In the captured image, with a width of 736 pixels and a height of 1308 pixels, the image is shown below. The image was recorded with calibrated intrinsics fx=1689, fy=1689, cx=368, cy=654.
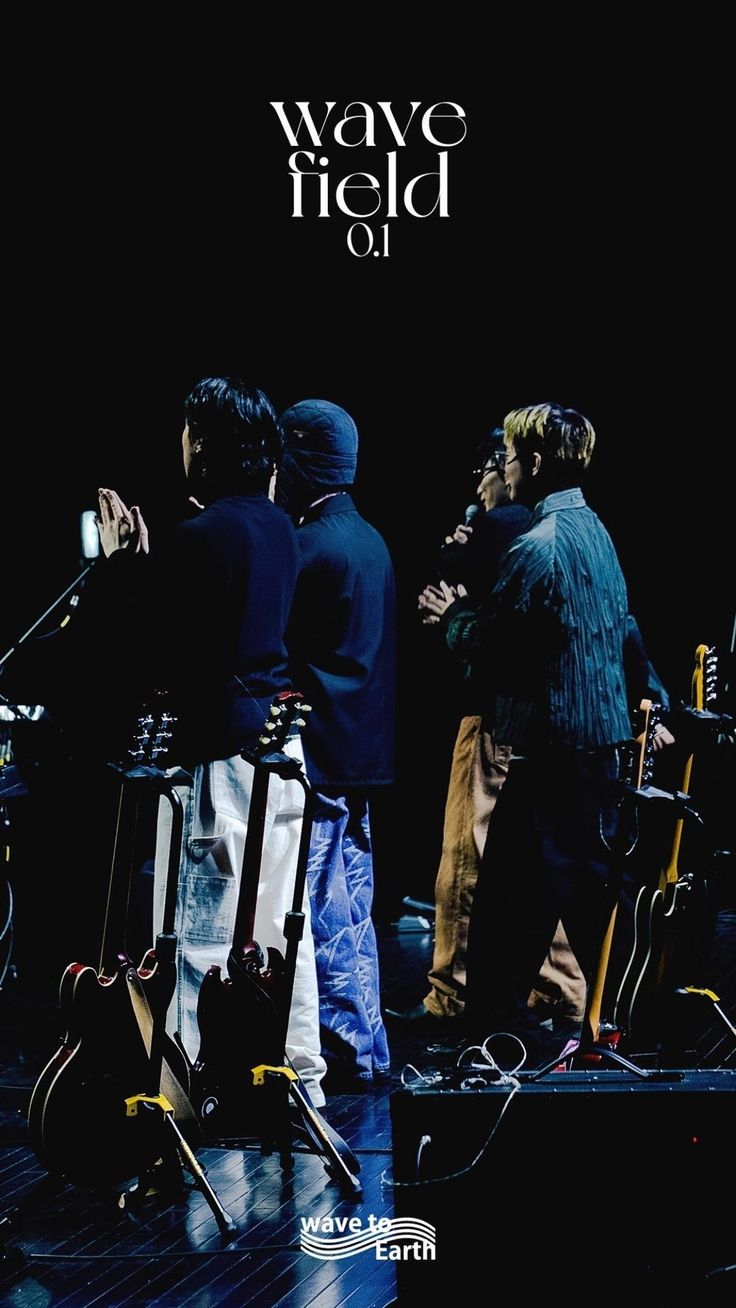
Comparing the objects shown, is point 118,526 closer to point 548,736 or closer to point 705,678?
point 548,736

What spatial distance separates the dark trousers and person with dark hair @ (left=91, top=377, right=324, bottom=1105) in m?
0.66

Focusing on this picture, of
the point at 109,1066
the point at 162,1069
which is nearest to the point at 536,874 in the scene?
the point at 162,1069

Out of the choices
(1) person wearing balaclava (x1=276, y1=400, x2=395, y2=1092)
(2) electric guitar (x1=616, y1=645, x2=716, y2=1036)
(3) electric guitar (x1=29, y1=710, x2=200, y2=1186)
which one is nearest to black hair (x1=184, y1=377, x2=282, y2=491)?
(1) person wearing balaclava (x1=276, y1=400, x2=395, y2=1092)

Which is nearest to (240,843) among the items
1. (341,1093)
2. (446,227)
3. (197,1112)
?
(197,1112)

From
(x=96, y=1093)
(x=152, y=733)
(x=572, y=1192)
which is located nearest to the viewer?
(x=572, y=1192)

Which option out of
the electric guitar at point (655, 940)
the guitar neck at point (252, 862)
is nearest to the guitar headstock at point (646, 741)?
the electric guitar at point (655, 940)

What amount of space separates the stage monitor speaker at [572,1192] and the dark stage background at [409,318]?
14.0 ft

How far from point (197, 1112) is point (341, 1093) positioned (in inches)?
34.5

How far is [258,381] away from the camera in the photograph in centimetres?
680

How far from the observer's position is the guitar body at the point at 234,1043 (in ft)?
11.3

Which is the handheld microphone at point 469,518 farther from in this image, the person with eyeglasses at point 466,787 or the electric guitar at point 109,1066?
the electric guitar at point 109,1066

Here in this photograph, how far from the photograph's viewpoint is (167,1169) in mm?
3320

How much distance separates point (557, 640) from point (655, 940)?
0.90 metres

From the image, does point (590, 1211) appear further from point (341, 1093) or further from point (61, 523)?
point (61, 523)
